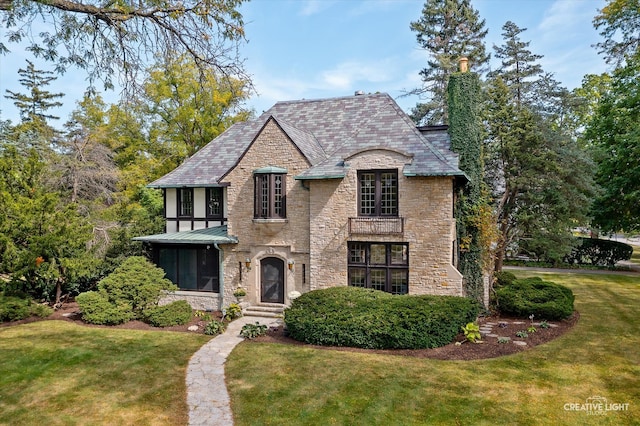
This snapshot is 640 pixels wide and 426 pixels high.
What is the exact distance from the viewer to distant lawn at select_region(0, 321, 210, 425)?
28.7 feet

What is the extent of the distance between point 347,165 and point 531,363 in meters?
9.37

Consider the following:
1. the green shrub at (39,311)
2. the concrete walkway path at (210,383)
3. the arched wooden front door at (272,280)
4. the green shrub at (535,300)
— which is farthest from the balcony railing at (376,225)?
the green shrub at (39,311)

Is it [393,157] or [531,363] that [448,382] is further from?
[393,157]

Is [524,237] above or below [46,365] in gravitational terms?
above

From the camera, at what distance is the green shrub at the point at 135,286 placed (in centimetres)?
1623

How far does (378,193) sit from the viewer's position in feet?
52.9

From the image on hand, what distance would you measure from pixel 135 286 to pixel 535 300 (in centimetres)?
1634

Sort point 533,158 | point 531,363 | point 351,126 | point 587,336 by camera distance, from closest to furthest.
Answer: point 531,363 → point 587,336 → point 351,126 → point 533,158

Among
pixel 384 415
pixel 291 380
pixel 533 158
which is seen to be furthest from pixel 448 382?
pixel 533 158

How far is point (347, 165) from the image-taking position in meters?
16.4

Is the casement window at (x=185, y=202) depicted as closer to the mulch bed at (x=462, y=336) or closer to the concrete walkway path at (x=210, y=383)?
the mulch bed at (x=462, y=336)

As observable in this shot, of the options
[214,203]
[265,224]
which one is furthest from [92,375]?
[214,203]

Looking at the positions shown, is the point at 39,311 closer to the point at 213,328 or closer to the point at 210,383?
the point at 213,328

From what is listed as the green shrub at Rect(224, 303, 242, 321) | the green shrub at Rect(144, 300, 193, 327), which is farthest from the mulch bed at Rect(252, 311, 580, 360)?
the green shrub at Rect(144, 300, 193, 327)
